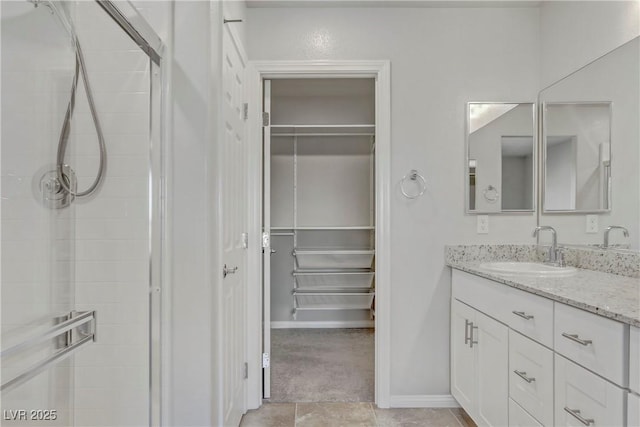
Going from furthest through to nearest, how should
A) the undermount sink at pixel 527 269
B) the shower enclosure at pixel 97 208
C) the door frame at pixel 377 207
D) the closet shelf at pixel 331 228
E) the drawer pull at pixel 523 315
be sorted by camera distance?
1. the closet shelf at pixel 331 228
2. the door frame at pixel 377 207
3. the undermount sink at pixel 527 269
4. the drawer pull at pixel 523 315
5. the shower enclosure at pixel 97 208

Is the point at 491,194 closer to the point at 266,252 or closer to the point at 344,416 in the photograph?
the point at 266,252

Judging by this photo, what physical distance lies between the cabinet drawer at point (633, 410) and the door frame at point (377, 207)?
4.23 ft

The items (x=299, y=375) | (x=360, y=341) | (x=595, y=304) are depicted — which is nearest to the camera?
(x=595, y=304)

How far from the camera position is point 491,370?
166 cm

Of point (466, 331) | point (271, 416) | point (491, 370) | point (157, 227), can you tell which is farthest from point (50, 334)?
point (466, 331)

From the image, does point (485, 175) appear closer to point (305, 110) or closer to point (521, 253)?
point (521, 253)

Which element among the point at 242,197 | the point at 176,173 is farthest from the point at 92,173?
the point at 242,197

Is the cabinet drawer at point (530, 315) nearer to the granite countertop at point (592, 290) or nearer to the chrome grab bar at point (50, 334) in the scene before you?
the granite countertop at point (592, 290)

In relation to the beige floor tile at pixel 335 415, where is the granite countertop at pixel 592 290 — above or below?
above

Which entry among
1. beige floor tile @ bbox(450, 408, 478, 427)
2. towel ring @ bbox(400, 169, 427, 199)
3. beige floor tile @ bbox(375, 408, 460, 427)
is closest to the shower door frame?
beige floor tile @ bbox(375, 408, 460, 427)

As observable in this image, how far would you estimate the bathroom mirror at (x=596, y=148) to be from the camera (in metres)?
1.60

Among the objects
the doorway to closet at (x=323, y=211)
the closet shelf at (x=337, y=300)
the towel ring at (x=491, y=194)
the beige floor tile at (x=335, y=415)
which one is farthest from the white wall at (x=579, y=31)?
the closet shelf at (x=337, y=300)

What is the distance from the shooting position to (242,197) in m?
2.01

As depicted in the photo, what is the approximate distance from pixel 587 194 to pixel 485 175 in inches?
20.7
